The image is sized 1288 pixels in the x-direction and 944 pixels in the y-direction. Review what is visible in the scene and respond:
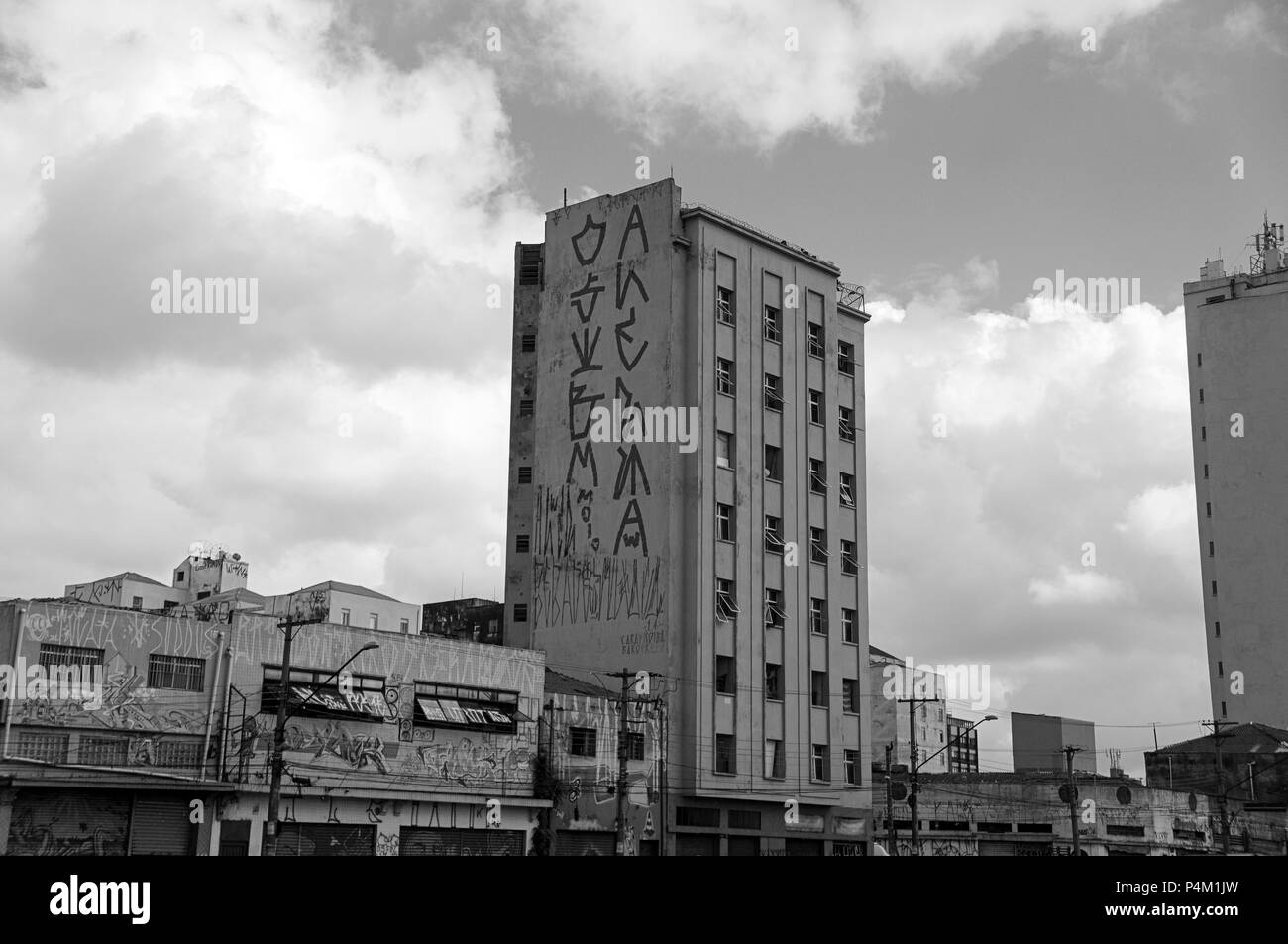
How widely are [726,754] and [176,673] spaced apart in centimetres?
2571

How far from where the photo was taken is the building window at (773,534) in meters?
64.9

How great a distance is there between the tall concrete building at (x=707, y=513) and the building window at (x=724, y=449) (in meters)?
0.10

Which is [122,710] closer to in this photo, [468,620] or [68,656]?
[68,656]

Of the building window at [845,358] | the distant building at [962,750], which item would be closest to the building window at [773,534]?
the building window at [845,358]

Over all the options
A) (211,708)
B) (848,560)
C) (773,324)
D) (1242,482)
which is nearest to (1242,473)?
(1242,482)

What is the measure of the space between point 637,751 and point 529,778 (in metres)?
5.78

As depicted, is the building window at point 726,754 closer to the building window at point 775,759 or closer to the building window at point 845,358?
the building window at point 775,759

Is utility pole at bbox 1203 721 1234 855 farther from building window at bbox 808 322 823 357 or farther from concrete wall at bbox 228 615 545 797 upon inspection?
concrete wall at bbox 228 615 545 797

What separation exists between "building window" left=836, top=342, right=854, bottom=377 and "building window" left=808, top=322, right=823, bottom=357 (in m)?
1.67

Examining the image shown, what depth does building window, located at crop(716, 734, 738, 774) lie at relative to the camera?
198 ft

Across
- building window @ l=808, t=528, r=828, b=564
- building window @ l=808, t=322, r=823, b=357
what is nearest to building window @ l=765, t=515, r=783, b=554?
building window @ l=808, t=528, r=828, b=564

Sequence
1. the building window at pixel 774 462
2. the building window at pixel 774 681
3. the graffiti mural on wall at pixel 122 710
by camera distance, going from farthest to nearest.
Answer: the building window at pixel 774 462
the building window at pixel 774 681
the graffiti mural on wall at pixel 122 710
